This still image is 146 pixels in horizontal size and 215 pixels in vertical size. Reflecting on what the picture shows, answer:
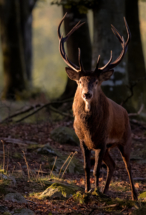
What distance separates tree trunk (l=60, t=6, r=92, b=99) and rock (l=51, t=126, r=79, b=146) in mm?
2807

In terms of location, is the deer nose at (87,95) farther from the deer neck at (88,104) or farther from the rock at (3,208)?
the rock at (3,208)

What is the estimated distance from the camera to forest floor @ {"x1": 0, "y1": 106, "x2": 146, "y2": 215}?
5.20m

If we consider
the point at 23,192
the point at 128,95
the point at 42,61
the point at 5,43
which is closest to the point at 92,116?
the point at 23,192

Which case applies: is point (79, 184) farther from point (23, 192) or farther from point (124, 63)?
point (124, 63)

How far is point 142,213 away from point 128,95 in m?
7.15

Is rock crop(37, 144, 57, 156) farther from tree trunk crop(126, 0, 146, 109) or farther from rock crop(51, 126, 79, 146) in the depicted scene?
tree trunk crop(126, 0, 146, 109)

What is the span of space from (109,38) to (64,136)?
11.9 ft

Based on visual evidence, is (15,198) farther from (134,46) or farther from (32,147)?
(134,46)

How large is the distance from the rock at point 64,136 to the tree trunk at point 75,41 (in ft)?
9.21

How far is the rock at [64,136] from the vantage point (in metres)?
9.90

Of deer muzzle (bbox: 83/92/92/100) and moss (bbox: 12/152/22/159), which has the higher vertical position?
deer muzzle (bbox: 83/92/92/100)

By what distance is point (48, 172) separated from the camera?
758cm

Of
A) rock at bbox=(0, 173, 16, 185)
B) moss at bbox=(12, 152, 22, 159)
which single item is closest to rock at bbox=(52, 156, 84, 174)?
moss at bbox=(12, 152, 22, 159)

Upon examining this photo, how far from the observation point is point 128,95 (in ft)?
38.2
